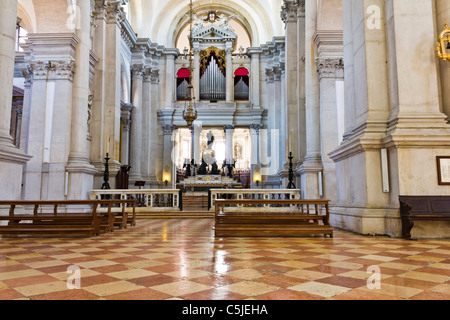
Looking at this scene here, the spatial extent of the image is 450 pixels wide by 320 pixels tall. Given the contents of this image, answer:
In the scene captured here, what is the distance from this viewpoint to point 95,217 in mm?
6508

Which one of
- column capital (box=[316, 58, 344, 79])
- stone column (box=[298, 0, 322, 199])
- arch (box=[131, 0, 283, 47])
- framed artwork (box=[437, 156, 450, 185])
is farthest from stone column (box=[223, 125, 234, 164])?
framed artwork (box=[437, 156, 450, 185])

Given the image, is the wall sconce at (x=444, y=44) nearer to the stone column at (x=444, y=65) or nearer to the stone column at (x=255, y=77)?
the stone column at (x=444, y=65)

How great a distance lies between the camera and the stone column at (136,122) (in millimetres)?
21562

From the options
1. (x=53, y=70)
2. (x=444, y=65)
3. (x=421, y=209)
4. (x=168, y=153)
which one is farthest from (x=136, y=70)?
(x=421, y=209)

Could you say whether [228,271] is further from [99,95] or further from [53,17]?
[99,95]

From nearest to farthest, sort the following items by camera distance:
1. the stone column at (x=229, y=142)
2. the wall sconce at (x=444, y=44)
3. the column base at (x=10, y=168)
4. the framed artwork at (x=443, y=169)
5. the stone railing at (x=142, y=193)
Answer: the framed artwork at (x=443, y=169)
the wall sconce at (x=444, y=44)
the column base at (x=10, y=168)
the stone railing at (x=142, y=193)
the stone column at (x=229, y=142)

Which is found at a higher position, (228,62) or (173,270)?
(228,62)

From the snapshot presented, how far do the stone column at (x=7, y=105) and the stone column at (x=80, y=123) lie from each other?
3827 mm

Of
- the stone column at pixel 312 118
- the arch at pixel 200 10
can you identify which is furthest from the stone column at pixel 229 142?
the stone column at pixel 312 118

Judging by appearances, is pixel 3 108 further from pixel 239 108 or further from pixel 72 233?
pixel 239 108

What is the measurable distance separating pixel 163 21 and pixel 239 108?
25.7 feet
